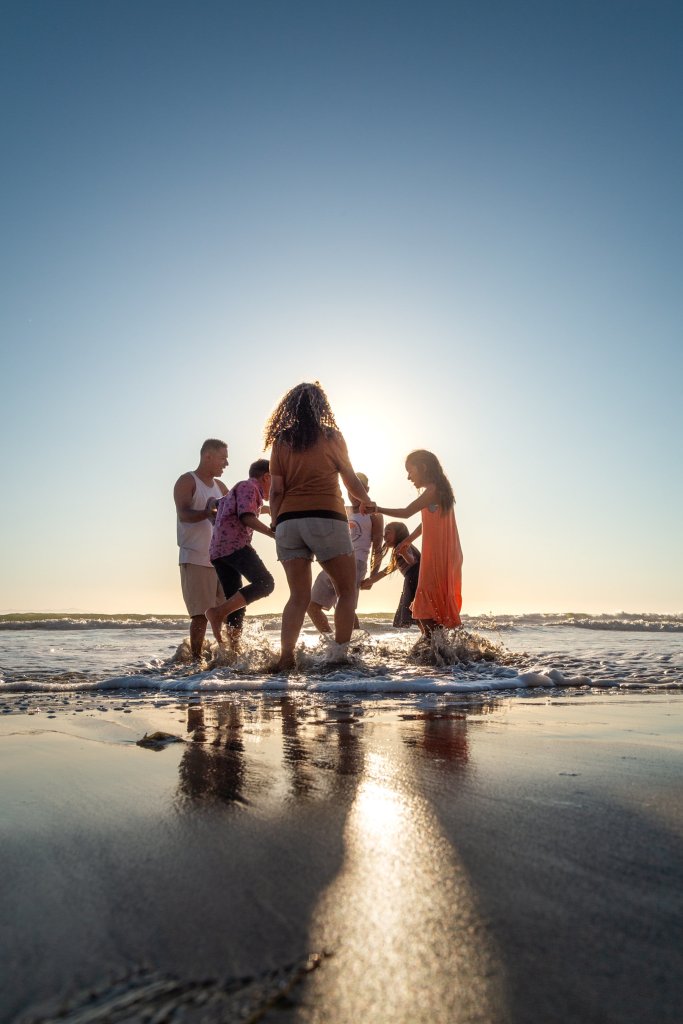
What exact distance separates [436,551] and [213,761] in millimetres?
5151

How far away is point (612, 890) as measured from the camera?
1.16 metres

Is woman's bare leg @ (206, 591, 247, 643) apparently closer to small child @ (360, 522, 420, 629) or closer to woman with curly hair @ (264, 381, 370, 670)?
woman with curly hair @ (264, 381, 370, 670)

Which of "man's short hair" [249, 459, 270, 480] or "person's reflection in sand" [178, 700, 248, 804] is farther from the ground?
"man's short hair" [249, 459, 270, 480]

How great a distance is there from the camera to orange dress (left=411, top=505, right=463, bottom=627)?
7.14 meters

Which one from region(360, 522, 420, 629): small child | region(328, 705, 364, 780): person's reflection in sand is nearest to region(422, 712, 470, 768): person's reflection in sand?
region(328, 705, 364, 780): person's reflection in sand

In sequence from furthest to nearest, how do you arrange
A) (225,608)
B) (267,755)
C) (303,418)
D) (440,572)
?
(440,572) < (225,608) < (303,418) < (267,755)

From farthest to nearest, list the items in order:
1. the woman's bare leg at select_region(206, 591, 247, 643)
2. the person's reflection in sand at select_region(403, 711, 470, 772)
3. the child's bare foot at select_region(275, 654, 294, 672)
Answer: the woman's bare leg at select_region(206, 591, 247, 643), the child's bare foot at select_region(275, 654, 294, 672), the person's reflection in sand at select_region(403, 711, 470, 772)

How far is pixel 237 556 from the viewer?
667 centimetres

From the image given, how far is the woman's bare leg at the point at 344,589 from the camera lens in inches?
222

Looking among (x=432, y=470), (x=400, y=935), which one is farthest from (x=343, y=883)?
(x=432, y=470)

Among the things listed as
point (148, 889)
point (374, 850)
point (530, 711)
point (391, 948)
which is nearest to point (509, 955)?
point (391, 948)

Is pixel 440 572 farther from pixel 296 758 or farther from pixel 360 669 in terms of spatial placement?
pixel 296 758

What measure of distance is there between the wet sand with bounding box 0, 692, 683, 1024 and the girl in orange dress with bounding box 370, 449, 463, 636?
4.65m

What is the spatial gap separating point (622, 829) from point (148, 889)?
0.98 meters
